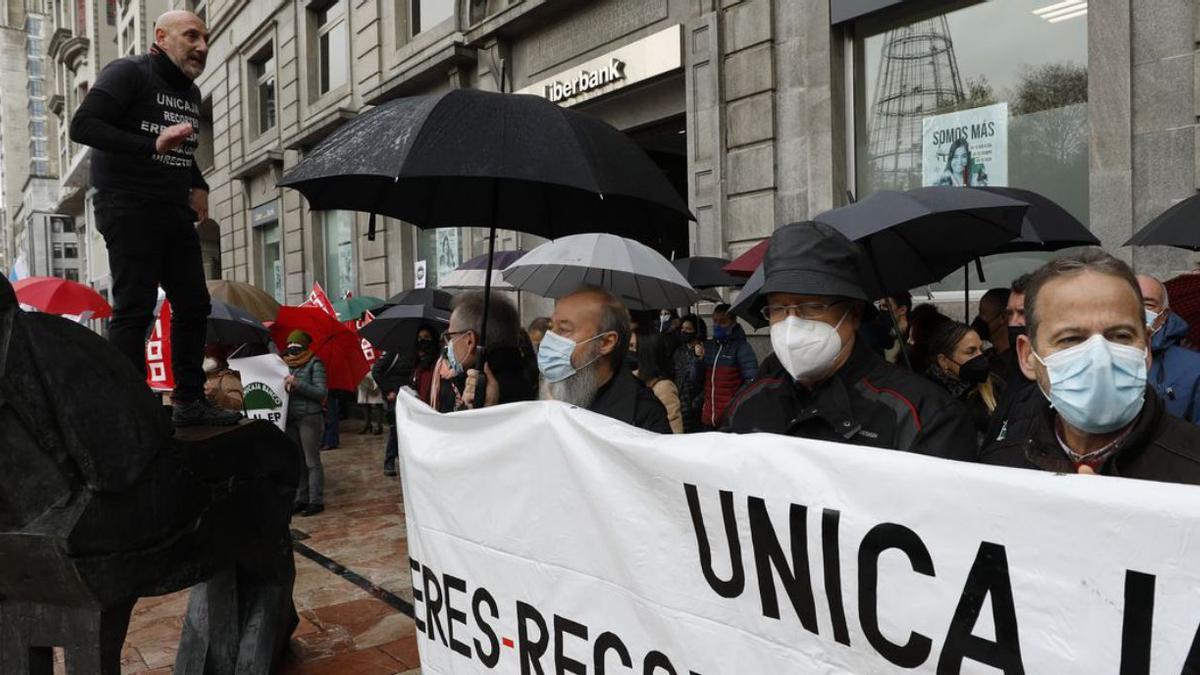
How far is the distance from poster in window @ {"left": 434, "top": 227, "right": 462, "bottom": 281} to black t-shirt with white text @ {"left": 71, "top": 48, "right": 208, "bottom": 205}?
10.2 meters

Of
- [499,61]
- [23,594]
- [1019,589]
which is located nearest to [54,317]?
[23,594]

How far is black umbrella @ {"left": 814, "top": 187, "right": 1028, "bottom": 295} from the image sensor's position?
3719mm

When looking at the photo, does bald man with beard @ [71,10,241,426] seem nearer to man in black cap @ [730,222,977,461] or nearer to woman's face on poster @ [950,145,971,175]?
man in black cap @ [730,222,977,461]

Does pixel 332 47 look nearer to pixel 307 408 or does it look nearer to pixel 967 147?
pixel 307 408

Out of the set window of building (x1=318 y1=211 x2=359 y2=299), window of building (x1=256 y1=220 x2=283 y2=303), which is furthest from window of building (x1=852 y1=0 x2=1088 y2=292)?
window of building (x1=256 y1=220 x2=283 y2=303)

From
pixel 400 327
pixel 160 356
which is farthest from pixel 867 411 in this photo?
pixel 400 327

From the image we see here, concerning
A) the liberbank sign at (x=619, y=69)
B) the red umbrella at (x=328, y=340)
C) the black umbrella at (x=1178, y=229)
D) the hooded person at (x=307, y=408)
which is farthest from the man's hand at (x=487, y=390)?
the liberbank sign at (x=619, y=69)

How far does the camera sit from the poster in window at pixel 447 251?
13369 mm

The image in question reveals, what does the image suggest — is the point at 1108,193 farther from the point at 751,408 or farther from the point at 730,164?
the point at 751,408

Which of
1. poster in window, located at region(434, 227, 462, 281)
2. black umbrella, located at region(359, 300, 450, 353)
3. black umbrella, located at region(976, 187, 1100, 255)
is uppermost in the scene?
poster in window, located at region(434, 227, 462, 281)

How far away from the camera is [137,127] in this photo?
2932 mm

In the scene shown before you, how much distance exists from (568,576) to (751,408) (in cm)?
74

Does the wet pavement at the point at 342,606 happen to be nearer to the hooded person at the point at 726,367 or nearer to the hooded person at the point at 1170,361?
the hooded person at the point at 726,367

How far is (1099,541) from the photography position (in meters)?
1.29
